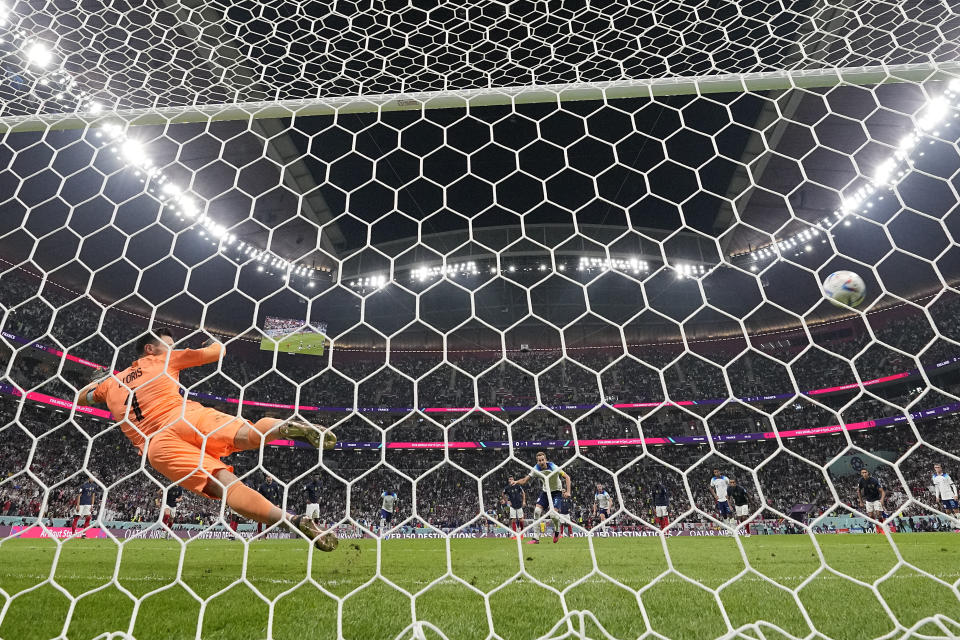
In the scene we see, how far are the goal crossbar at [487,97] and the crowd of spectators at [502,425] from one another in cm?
941

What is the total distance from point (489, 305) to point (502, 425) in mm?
5558

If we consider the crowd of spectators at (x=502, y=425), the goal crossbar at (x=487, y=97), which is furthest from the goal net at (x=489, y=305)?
the crowd of spectators at (x=502, y=425)

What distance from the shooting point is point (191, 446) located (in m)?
1.98

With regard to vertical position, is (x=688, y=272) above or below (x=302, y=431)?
below

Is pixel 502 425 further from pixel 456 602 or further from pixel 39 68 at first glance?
pixel 39 68

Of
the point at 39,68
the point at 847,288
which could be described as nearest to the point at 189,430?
the point at 39,68

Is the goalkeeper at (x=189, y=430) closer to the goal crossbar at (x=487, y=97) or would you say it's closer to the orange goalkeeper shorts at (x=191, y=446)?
the orange goalkeeper shorts at (x=191, y=446)

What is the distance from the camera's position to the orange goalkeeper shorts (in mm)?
1877

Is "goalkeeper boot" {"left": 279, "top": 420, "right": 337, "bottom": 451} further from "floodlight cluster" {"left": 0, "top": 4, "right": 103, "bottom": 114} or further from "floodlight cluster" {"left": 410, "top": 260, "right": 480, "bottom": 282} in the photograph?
"floodlight cluster" {"left": 0, "top": 4, "right": 103, "bottom": 114}

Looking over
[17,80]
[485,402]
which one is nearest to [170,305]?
[485,402]

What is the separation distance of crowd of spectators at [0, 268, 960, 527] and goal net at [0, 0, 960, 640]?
132mm

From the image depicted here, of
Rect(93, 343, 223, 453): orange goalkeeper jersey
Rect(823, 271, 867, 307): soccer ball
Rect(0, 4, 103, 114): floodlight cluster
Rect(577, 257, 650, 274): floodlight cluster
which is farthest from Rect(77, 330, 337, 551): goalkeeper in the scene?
Rect(577, 257, 650, 274): floodlight cluster

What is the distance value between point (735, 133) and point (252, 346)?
1594 centimetres

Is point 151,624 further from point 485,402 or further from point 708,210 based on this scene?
point 485,402
